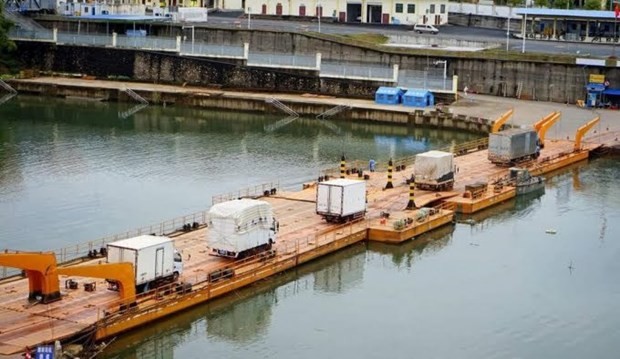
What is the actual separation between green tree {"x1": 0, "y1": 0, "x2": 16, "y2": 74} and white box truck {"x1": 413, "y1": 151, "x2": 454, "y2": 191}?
3870 cm

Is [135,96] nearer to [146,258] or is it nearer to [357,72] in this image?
[357,72]

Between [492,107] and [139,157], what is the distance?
21799 mm

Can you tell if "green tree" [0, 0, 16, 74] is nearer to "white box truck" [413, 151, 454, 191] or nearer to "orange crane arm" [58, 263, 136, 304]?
"white box truck" [413, 151, 454, 191]

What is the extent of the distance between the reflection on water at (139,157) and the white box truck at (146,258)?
22.9 feet

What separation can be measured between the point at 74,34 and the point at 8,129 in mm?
20013

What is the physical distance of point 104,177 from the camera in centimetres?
4559

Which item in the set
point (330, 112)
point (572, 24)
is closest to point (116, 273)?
point (330, 112)

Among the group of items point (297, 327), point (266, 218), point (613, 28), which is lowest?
point (297, 327)

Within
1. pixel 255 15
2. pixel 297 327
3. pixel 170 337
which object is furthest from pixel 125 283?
pixel 255 15

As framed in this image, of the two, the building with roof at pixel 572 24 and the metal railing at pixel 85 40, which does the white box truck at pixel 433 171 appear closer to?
the building with roof at pixel 572 24

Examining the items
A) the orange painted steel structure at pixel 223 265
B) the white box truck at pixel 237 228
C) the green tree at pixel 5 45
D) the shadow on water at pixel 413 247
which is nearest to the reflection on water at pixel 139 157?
the orange painted steel structure at pixel 223 265

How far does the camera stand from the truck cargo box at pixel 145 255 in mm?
27500

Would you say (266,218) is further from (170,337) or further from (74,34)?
(74,34)

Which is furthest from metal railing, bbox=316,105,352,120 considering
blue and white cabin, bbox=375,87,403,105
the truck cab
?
the truck cab
